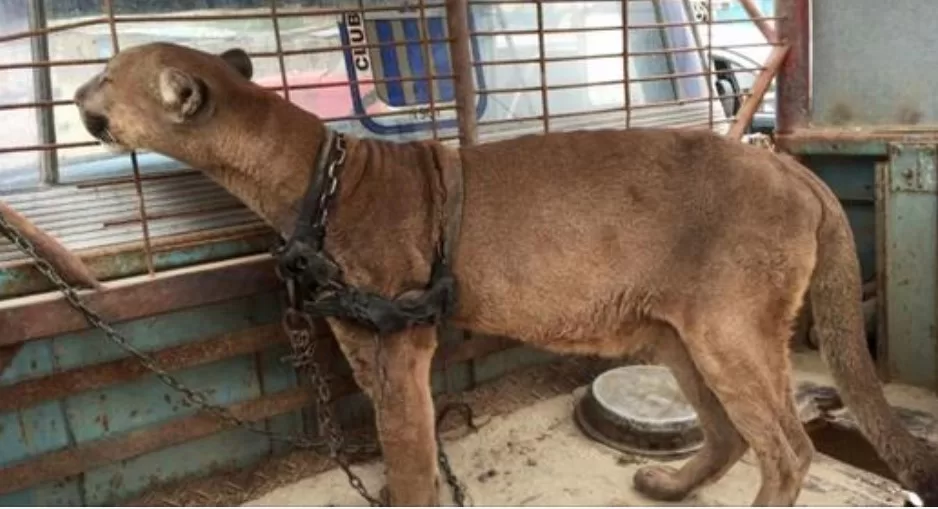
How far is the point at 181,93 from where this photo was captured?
287 cm

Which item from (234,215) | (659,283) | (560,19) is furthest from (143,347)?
(560,19)

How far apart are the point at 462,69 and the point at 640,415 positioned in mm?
1743

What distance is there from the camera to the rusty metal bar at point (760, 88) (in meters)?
4.81

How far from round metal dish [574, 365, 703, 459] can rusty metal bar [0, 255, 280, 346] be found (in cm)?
157

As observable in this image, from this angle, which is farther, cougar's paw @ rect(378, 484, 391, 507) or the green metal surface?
the green metal surface

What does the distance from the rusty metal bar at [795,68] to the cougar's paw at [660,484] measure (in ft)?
7.93

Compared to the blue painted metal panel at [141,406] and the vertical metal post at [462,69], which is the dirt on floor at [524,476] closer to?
the blue painted metal panel at [141,406]

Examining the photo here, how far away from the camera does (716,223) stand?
3020 mm

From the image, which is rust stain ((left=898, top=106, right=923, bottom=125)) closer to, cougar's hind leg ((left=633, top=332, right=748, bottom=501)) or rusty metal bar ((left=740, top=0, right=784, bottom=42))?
rusty metal bar ((left=740, top=0, right=784, bottom=42))

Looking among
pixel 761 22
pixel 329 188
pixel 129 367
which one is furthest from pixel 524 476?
pixel 761 22

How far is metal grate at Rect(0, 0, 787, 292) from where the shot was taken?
11.0 feet

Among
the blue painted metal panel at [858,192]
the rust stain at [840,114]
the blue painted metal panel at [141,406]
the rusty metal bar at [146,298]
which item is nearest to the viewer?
the rusty metal bar at [146,298]

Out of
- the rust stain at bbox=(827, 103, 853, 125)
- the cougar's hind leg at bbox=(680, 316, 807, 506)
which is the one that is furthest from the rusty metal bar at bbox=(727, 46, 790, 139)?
the cougar's hind leg at bbox=(680, 316, 807, 506)

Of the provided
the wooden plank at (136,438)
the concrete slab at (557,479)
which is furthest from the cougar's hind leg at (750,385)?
the wooden plank at (136,438)
